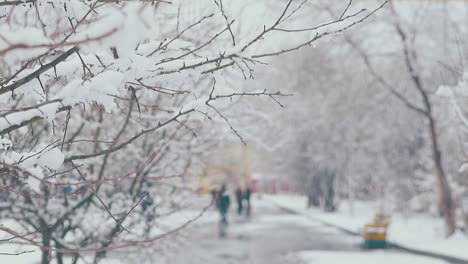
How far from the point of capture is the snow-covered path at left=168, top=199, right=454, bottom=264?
13164 millimetres

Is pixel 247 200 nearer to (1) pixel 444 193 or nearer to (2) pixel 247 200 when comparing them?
(2) pixel 247 200

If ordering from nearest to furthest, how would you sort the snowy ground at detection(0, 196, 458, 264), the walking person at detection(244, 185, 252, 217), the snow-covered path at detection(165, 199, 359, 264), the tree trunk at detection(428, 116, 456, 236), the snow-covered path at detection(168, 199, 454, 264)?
1. the snowy ground at detection(0, 196, 458, 264)
2. the snow-covered path at detection(168, 199, 454, 264)
3. the snow-covered path at detection(165, 199, 359, 264)
4. the tree trunk at detection(428, 116, 456, 236)
5. the walking person at detection(244, 185, 252, 217)

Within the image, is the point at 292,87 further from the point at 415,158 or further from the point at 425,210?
the point at 425,210

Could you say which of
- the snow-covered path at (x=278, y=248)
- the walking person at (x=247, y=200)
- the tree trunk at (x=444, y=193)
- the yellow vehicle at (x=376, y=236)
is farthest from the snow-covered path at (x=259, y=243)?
the walking person at (x=247, y=200)

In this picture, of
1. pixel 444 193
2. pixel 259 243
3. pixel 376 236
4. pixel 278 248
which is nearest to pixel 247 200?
pixel 259 243

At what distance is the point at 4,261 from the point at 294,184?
2913cm

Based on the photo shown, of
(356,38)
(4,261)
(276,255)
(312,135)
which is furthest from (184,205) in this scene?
(312,135)

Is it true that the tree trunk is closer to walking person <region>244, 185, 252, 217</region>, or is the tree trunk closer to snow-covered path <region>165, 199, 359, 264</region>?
snow-covered path <region>165, 199, 359, 264</region>

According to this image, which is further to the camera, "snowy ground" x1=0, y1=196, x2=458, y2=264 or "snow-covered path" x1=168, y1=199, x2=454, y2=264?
"snow-covered path" x1=168, y1=199, x2=454, y2=264

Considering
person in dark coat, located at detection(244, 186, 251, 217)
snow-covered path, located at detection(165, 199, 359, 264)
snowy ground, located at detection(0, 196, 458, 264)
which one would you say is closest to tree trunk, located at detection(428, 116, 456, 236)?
snowy ground, located at detection(0, 196, 458, 264)

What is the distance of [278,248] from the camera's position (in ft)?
51.4

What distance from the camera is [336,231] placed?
21.1 meters

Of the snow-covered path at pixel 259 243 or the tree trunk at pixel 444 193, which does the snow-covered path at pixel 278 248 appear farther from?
the tree trunk at pixel 444 193

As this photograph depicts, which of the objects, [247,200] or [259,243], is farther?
[247,200]
